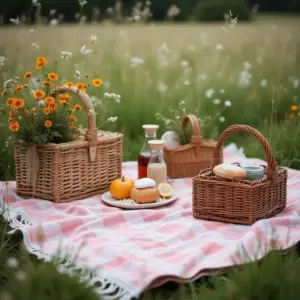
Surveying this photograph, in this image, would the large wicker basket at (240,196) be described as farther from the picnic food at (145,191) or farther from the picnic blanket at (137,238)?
the picnic food at (145,191)

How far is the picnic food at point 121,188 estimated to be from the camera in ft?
11.1

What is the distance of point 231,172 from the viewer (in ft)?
9.80

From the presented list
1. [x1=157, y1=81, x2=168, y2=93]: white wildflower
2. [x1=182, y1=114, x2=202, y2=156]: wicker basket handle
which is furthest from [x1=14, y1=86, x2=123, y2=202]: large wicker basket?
[x1=157, y1=81, x2=168, y2=93]: white wildflower

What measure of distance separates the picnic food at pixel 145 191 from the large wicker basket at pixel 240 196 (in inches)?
12.4

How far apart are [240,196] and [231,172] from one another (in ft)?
0.44

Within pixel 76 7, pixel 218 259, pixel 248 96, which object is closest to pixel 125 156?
pixel 248 96

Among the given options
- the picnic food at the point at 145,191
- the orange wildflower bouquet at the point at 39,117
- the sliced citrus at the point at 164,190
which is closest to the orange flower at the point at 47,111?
the orange wildflower bouquet at the point at 39,117

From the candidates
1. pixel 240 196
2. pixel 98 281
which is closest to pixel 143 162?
pixel 240 196

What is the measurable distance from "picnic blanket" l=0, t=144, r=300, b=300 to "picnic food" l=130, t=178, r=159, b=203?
9 cm

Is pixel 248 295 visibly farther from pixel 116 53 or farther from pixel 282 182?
pixel 116 53

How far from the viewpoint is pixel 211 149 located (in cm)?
397

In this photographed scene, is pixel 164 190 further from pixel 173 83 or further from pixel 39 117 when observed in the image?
pixel 173 83

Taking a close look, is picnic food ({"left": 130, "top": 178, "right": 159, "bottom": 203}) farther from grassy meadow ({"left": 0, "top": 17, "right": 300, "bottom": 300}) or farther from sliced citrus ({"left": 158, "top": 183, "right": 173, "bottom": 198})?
grassy meadow ({"left": 0, "top": 17, "right": 300, "bottom": 300})

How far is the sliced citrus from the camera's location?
344cm
